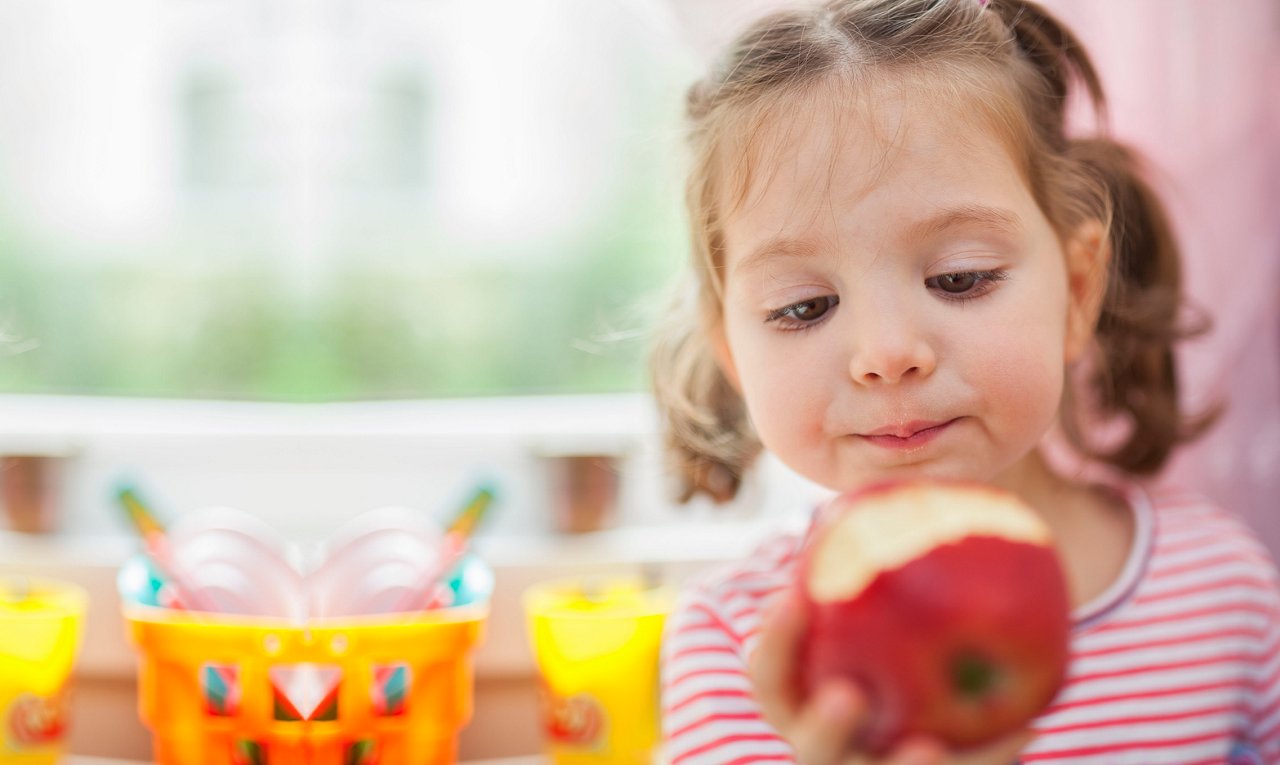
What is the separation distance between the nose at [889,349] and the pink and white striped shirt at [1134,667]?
0.93 ft

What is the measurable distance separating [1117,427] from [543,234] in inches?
39.5

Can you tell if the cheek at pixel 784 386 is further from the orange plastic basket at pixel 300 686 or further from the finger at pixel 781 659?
the orange plastic basket at pixel 300 686

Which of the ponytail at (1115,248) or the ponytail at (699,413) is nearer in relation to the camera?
the ponytail at (1115,248)

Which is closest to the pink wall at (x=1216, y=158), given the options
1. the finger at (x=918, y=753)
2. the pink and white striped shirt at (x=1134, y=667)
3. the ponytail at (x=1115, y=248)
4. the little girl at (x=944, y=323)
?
the ponytail at (x=1115, y=248)

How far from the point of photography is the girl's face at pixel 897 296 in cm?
72

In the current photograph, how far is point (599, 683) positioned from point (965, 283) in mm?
721

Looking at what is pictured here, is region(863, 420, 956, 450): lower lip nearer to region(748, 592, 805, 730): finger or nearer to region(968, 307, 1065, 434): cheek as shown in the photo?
region(968, 307, 1065, 434): cheek

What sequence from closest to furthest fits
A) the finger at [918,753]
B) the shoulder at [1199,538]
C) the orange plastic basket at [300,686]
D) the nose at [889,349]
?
the finger at [918,753], the nose at [889,349], the shoulder at [1199,538], the orange plastic basket at [300,686]

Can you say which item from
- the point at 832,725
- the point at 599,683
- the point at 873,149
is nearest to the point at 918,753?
the point at 832,725

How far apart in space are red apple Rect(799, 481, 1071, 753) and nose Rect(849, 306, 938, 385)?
165mm

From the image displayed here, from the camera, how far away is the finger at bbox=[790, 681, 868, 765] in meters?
0.51

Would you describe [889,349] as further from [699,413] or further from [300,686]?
[300,686]

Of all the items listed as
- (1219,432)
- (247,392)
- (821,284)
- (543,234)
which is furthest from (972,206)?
(247,392)

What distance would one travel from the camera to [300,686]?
1.18 m
